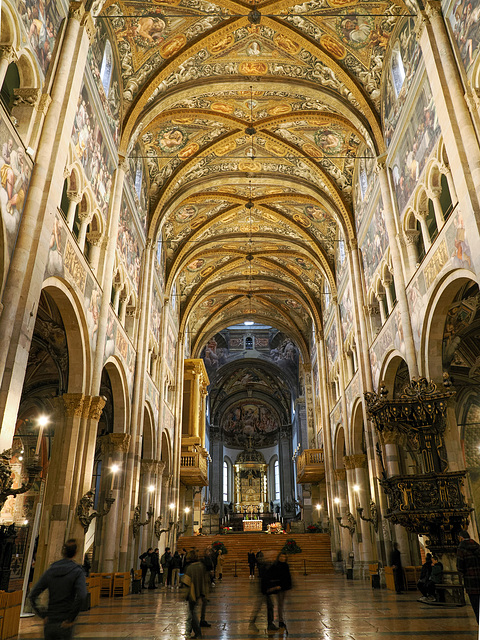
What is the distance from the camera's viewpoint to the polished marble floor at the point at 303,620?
23.0ft

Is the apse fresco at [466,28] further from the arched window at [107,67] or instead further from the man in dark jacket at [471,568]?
the arched window at [107,67]

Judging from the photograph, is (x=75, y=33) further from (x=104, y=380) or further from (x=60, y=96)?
(x=104, y=380)

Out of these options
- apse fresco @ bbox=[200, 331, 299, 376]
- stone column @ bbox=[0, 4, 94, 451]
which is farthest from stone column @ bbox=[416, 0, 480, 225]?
apse fresco @ bbox=[200, 331, 299, 376]

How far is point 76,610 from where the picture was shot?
4.59 metres

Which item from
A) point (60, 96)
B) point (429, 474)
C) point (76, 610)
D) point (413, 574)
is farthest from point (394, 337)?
point (76, 610)

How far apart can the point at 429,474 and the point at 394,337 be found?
5349mm

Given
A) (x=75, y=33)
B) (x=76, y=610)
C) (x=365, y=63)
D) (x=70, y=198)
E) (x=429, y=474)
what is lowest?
(x=76, y=610)

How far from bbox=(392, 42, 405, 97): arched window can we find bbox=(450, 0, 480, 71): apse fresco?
3549 mm

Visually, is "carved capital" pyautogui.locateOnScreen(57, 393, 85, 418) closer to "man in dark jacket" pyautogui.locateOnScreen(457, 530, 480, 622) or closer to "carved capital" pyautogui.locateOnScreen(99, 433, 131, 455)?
"carved capital" pyautogui.locateOnScreen(99, 433, 131, 455)

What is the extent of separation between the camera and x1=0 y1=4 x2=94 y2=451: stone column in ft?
25.9

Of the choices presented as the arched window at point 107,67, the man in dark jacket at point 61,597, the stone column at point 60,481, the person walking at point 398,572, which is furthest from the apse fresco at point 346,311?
the man in dark jacket at point 61,597

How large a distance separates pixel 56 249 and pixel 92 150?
423 centimetres

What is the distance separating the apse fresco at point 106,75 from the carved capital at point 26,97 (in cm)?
401

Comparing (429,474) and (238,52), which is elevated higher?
(238,52)
